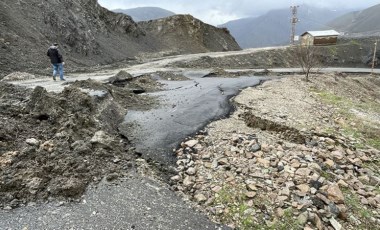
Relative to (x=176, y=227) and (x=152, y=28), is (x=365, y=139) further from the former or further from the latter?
(x=152, y=28)

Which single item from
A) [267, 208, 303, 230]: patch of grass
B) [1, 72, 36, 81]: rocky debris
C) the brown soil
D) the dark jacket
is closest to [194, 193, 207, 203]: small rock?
[267, 208, 303, 230]: patch of grass

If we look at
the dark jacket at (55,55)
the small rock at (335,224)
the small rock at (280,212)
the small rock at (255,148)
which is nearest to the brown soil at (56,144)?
the small rock at (255,148)

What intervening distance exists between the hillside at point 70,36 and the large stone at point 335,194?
643 inches

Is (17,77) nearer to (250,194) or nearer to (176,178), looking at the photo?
(176,178)

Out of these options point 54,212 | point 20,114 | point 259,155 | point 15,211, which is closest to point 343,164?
point 259,155

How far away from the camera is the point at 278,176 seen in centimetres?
673

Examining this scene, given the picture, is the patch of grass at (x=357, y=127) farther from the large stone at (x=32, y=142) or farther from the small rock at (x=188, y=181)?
the large stone at (x=32, y=142)

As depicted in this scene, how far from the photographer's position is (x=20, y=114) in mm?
8305

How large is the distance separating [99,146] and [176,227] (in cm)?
292

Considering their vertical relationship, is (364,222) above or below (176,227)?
below

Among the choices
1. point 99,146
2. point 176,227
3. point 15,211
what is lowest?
point 176,227

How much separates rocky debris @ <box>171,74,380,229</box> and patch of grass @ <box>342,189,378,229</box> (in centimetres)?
2

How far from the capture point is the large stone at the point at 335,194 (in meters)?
6.16

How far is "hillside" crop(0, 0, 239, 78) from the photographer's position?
2044 centimetres
